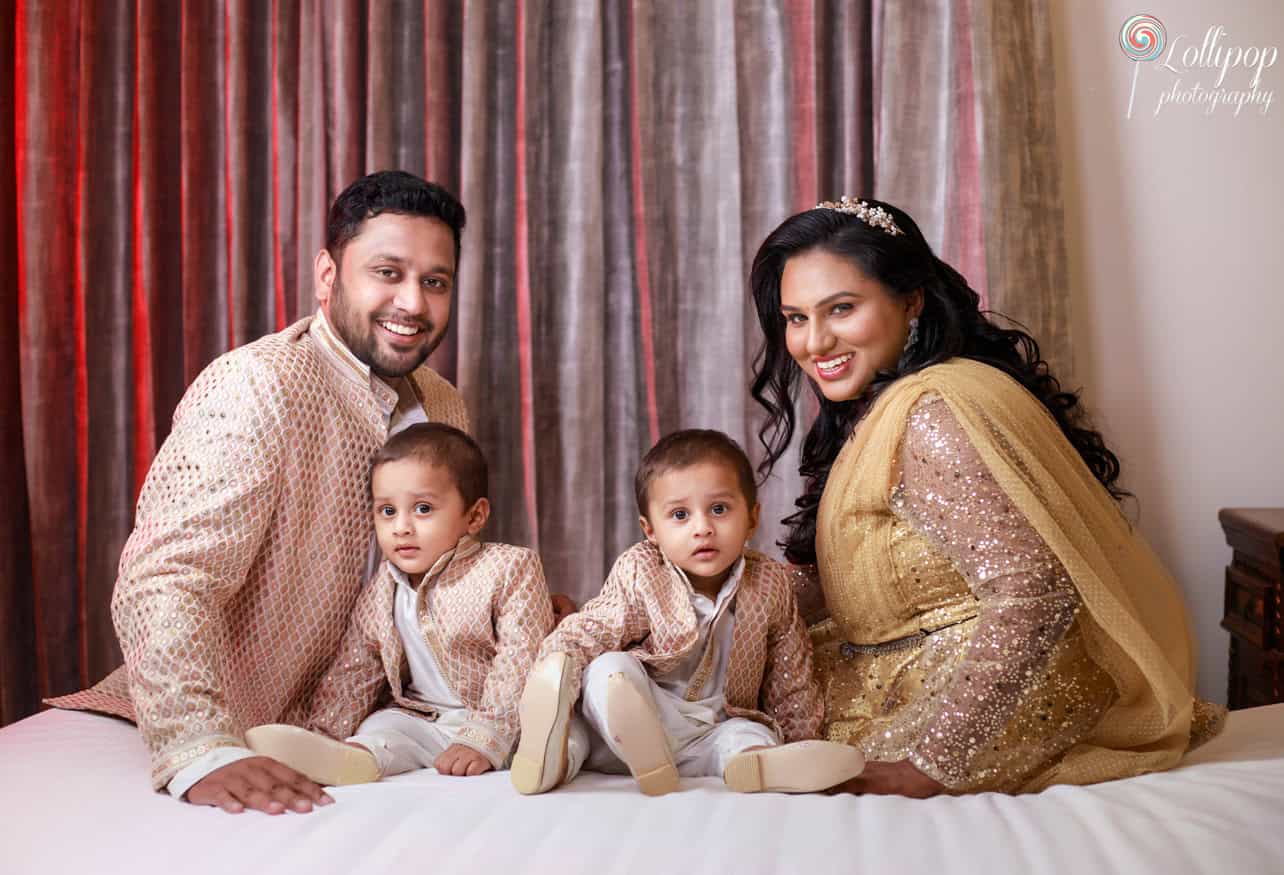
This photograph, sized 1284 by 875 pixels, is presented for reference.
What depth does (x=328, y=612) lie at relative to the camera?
205 cm

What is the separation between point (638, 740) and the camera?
1.64 metres

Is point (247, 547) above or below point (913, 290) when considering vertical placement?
below

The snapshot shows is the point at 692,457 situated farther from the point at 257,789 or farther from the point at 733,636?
the point at 257,789

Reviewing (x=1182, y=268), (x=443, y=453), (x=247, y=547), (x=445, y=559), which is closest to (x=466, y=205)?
(x=443, y=453)

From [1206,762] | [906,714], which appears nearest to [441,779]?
[906,714]

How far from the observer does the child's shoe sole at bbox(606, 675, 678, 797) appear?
5.38ft

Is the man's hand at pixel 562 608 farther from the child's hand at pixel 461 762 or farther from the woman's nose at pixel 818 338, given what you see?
the woman's nose at pixel 818 338

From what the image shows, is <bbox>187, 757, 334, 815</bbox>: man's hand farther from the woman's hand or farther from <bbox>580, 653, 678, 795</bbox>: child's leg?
the woman's hand

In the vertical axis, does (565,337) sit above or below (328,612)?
above

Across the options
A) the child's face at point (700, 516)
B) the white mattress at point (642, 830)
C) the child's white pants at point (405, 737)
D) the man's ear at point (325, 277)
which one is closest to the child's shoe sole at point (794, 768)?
the white mattress at point (642, 830)

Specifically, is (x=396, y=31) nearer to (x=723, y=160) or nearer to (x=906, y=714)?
(x=723, y=160)

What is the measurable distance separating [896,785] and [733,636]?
410mm

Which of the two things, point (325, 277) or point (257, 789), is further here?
point (325, 277)

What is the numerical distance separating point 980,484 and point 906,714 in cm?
42
